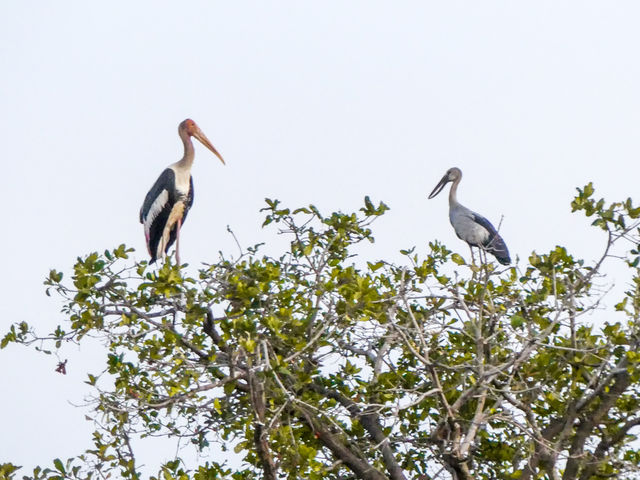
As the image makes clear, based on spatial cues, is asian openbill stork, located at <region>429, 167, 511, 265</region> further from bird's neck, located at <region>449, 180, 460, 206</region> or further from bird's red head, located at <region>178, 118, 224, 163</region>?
bird's red head, located at <region>178, 118, 224, 163</region>

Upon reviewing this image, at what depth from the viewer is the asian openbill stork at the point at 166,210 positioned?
1154 cm

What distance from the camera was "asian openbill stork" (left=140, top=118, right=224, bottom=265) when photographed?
11.5 meters

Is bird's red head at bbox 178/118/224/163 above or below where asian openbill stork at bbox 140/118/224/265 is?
above

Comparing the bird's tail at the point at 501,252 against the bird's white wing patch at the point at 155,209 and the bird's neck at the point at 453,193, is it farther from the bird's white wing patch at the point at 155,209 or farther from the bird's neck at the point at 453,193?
the bird's white wing patch at the point at 155,209

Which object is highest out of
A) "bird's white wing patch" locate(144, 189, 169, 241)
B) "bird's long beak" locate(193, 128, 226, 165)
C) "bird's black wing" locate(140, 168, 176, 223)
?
→ "bird's long beak" locate(193, 128, 226, 165)

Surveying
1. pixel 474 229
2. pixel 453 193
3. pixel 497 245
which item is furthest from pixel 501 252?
pixel 453 193

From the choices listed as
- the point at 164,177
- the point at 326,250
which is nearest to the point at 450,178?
the point at 164,177

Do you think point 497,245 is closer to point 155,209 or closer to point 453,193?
point 453,193

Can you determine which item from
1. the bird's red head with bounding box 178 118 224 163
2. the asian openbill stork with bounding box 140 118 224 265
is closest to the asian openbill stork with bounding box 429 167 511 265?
the bird's red head with bounding box 178 118 224 163

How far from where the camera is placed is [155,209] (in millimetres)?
11547

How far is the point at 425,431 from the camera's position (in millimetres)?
7484

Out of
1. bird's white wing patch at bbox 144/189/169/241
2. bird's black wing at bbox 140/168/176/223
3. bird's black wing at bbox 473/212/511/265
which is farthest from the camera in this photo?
bird's black wing at bbox 473/212/511/265

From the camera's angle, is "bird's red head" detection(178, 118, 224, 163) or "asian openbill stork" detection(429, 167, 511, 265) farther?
"bird's red head" detection(178, 118, 224, 163)

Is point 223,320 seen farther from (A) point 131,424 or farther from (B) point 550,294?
(B) point 550,294
